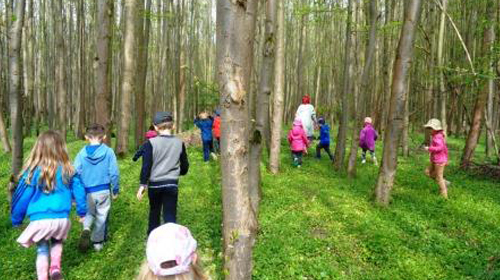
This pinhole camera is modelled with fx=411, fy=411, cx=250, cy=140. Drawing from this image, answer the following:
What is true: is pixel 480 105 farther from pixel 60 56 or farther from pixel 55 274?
pixel 60 56

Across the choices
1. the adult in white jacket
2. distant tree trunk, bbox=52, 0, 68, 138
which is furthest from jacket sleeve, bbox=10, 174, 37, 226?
distant tree trunk, bbox=52, 0, 68, 138

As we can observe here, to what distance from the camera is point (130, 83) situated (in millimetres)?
12625

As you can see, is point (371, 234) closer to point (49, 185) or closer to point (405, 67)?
point (405, 67)

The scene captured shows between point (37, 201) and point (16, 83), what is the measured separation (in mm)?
3081

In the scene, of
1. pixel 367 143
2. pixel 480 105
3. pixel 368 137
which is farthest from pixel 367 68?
pixel 480 105

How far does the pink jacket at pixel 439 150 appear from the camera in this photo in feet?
27.8

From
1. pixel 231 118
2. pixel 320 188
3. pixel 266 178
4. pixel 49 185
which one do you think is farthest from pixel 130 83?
Answer: pixel 231 118

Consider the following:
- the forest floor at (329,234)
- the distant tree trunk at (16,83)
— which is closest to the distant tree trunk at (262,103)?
the forest floor at (329,234)

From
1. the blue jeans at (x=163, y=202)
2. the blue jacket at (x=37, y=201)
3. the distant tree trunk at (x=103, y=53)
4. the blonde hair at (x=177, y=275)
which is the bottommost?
the blue jeans at (x=163, y=202)

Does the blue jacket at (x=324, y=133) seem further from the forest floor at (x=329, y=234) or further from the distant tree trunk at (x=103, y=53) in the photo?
the distant tree trunk at (x=103, y=53)

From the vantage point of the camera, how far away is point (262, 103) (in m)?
7.23

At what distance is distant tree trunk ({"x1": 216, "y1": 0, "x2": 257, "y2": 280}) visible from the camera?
2.77m

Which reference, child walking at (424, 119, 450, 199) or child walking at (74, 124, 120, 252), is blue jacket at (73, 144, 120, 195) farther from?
child walking at (424, 119, 450, 199)

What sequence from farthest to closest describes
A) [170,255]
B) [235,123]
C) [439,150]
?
[439,150]
[235,123]
[170,255]
